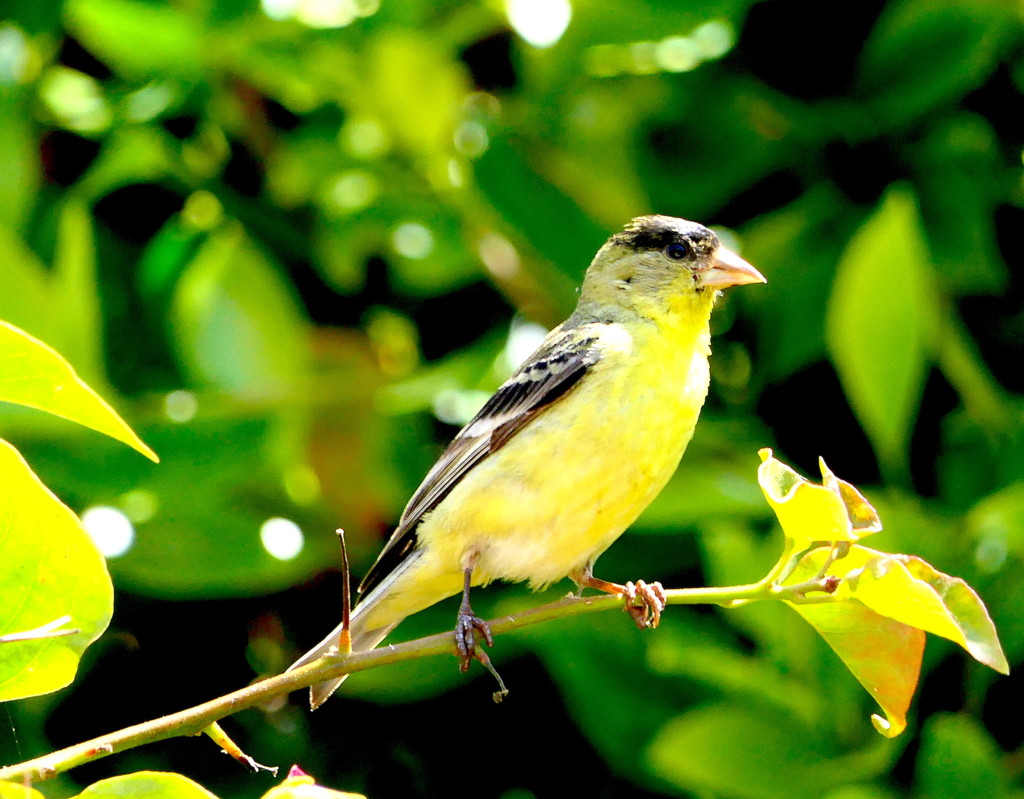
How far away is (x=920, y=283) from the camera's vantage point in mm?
3076

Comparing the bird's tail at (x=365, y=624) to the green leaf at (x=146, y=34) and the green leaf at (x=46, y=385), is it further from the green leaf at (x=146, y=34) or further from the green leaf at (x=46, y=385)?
the green leaf at (x=146, y=34)

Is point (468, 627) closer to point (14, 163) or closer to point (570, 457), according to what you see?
point (570, 457)

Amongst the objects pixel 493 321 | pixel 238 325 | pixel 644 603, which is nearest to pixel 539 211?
pixel 493 321

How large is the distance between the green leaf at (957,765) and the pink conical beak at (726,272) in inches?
43.2

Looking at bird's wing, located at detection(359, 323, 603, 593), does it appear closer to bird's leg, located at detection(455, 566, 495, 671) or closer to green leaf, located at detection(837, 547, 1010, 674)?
bird's leg, located at detection(455, 566, 495, 671)

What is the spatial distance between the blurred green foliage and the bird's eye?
0.97 feet

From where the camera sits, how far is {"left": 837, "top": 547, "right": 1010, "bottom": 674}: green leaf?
138 cm

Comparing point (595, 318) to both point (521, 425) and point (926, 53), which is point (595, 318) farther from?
point (926, 53)

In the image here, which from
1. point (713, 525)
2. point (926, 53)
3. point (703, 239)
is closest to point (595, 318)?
point (703, 239)

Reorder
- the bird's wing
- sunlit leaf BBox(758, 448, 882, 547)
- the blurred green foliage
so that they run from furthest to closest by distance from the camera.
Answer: the blurred green foliage
the bird's wing
sunlit leaf BBox(758, 448, 882, 547)

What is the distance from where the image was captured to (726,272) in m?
3.13

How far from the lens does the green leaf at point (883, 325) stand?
2.98 meters

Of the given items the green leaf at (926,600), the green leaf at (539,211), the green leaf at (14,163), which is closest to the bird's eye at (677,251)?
the green leaf at (539,211)

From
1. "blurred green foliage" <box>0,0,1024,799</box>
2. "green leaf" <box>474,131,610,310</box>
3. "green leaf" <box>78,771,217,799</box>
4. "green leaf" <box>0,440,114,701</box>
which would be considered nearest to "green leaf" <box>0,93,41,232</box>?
"blurred green foliage" <box>0,0,1024,799</box>
